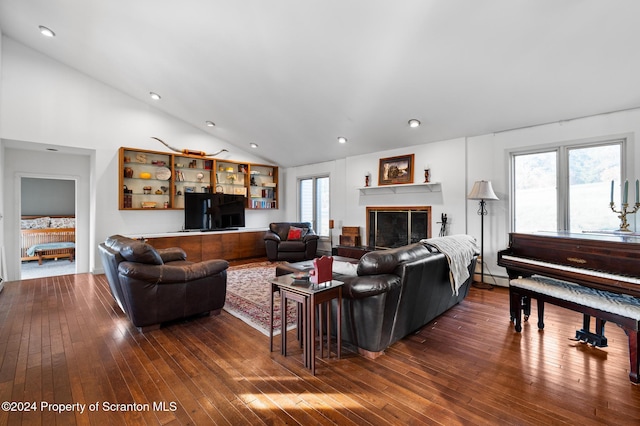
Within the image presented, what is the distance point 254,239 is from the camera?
7.21 metres

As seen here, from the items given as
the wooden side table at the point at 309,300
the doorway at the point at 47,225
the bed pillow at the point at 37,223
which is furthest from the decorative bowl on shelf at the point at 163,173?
the wooden side table at the point at 309,300

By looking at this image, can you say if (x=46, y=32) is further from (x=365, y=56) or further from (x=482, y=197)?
(x=482, y=197)

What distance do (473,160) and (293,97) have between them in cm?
319

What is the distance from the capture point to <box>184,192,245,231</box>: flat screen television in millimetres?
6484

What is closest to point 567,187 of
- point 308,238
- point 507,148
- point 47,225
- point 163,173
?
point 507,148

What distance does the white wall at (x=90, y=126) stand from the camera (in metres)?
4.80

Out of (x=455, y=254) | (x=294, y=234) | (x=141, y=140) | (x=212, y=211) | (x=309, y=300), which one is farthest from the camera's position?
(x=294, y=234)

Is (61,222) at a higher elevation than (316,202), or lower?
lower

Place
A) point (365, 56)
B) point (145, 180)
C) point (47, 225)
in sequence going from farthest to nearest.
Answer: point (47, 225) < point (145, 180) < point (365, 56)

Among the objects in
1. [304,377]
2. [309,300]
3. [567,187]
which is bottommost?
[304,377]

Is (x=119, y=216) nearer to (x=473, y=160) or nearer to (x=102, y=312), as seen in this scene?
(x=102, y=312)

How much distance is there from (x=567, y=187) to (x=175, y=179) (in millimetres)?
7187

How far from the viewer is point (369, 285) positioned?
2273mm

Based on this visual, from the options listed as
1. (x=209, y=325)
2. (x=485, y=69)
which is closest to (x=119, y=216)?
(x=209, y=325)
